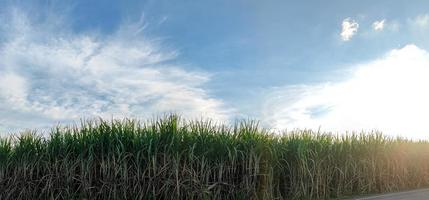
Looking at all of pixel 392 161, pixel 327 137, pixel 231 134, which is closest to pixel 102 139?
pixel 231 134

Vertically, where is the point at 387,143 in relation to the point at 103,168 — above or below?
above

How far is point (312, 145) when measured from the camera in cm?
1822

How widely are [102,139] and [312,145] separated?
7334 millimetres

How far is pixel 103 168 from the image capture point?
1384 cm

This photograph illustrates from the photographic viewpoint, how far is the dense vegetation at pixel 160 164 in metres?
13.8

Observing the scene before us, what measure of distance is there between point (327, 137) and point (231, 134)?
5.33 m

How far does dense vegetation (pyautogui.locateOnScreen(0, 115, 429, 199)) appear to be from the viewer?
13828 millimetres

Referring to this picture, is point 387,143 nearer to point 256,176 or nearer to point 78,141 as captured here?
point 256,176

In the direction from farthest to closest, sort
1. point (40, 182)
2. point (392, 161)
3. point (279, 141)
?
1. point (392, 161)
2. point (279, 141)
3. point (40, 182)

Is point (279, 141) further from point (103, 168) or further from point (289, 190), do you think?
point (103, 168)

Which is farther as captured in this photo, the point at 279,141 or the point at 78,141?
the point at 279,141

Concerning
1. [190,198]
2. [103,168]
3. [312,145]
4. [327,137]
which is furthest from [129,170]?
[327,137]

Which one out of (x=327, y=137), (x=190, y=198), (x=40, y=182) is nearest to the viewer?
(x=190, y=198)

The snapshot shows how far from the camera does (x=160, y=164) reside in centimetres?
1395
